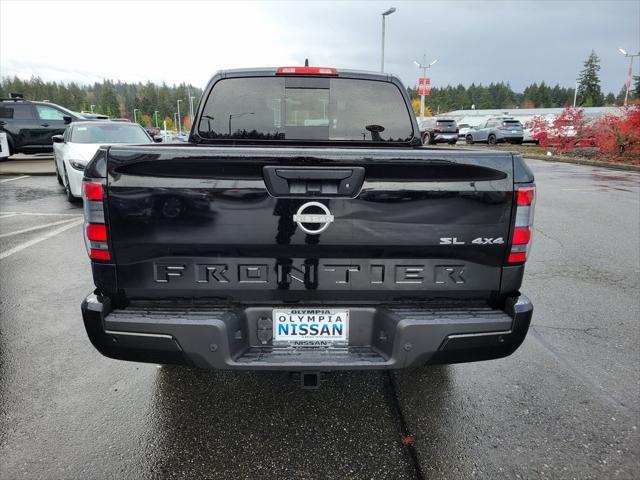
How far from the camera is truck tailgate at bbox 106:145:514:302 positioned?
82.9 inches

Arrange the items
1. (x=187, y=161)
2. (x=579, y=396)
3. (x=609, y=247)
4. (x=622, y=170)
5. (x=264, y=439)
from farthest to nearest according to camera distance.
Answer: (x=622, y=170), (x=609, y=247), (x=579, y=396), (x=264, y=439), (x=187, y=161)

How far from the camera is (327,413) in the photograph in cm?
279

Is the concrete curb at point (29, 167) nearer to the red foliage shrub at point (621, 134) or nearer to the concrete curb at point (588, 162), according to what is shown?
the concrete curb at point (588, 162)

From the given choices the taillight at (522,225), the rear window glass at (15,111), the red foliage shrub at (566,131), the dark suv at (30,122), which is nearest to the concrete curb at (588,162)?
the red foliage shrub at (566,131)

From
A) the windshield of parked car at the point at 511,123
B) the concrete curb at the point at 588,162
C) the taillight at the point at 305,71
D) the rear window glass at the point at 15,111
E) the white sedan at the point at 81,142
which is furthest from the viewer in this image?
the windshield of parked car at the point at 511,123

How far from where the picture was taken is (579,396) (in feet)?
9.86

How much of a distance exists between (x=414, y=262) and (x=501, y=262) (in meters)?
0.45

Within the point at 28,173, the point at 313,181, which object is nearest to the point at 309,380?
the point at 313,181

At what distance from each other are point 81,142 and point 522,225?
32.9 ft

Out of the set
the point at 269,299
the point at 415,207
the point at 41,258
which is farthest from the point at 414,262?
the point at 41,258

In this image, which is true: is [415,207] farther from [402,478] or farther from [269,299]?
[402,478]

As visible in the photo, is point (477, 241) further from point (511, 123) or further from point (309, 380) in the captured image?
point (511, 123)

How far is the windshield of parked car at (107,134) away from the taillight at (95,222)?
28.8ft

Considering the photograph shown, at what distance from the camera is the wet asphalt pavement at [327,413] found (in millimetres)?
2346
